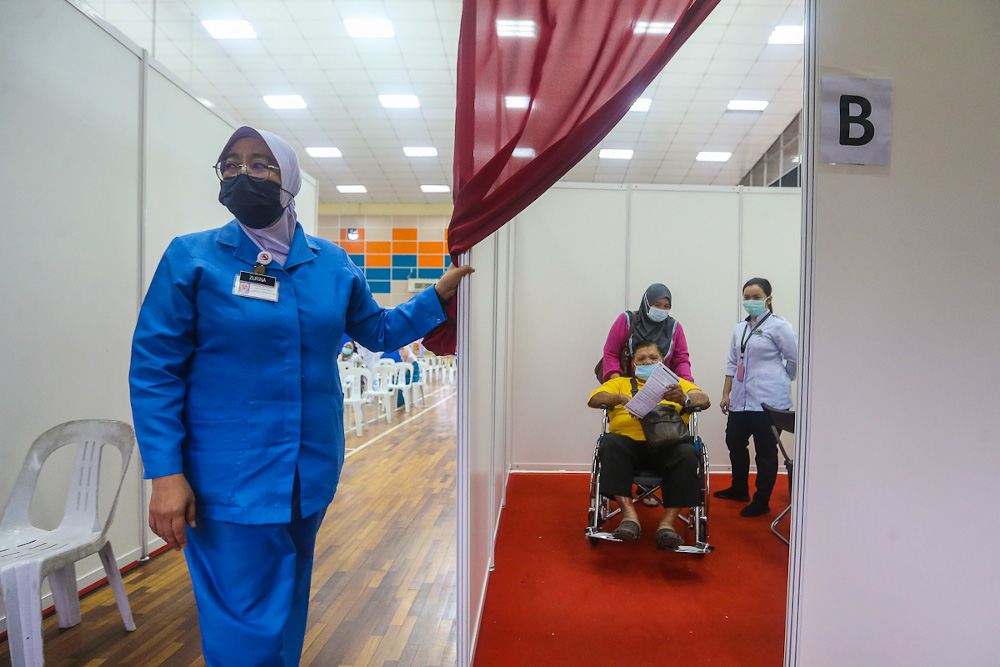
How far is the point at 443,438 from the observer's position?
6.29 m

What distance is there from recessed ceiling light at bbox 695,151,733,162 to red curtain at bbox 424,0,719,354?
9.45 meters

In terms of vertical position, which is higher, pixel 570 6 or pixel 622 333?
pixel 570 6

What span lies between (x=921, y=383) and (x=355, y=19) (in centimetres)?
635

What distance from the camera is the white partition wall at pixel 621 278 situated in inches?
174

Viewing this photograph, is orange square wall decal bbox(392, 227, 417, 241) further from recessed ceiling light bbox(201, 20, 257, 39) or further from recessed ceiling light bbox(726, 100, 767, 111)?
recessed ceiling light bbox(726, 100, 767, 111)

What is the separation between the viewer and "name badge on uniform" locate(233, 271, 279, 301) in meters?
1.28

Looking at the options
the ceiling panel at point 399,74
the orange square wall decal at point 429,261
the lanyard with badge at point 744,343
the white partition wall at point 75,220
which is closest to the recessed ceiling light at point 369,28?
the ceiling panel at point 399,74

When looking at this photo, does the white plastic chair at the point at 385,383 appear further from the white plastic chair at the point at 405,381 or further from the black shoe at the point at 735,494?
the black shoe at the point at 735,494

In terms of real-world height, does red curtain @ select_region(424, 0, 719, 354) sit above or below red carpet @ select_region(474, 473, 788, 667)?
above

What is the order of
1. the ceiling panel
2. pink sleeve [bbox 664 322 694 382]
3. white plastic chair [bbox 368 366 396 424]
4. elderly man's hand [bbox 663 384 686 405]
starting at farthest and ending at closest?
white plastic chair [bbox 368 366 396 424] < the ceiling panel < pink sleeve [bbox 664 322 694 382] < elderly man's hand [bbox 663 384 686 405]

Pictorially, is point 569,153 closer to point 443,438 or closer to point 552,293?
point 552,293

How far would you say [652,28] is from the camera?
1.50 meters

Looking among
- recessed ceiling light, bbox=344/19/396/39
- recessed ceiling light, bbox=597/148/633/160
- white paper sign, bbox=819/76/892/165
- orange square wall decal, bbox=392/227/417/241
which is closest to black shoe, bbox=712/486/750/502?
white paper sign, bbox=819/76/892/165

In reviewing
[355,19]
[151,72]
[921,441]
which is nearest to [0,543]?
[151,72]
